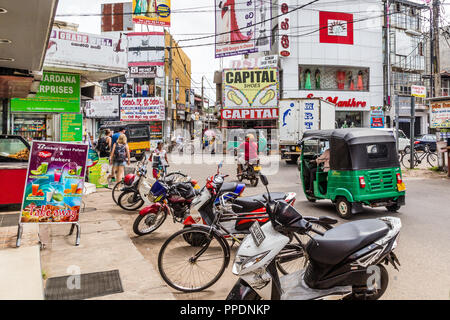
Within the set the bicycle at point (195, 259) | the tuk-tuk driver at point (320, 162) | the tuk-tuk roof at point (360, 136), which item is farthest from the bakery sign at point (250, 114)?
the bicycle at point (195, 259)

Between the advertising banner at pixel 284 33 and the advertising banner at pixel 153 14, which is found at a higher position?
the advertising banner at pixel 153 14

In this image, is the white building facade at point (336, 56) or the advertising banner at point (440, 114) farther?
the white building facade at point (336, 56)

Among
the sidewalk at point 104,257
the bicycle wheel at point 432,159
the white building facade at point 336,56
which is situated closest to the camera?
the sidewalk at point 104,257

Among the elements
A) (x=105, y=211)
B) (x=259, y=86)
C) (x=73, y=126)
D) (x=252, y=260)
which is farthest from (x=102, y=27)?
(x=252, y=260)

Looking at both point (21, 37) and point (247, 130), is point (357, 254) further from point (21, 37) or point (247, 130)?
point (247, 130)

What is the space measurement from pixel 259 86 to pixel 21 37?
2414cm

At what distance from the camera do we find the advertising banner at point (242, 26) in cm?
2973

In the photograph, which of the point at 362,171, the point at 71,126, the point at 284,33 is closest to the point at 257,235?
the point at 362,171

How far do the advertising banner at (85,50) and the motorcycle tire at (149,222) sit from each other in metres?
5.07

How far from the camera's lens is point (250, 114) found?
29250 millimetres

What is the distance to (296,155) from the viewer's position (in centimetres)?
2045

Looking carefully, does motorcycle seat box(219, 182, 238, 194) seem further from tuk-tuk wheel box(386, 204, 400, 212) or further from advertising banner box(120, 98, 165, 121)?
advertising banner box(120, 98, 165, 121)

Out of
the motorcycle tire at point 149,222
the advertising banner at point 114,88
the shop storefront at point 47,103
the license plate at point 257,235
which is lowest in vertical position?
the motorcycle tire at point 149,222

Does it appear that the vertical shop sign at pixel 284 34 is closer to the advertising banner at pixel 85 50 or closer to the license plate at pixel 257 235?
the advertising banner at pixel 85 50
